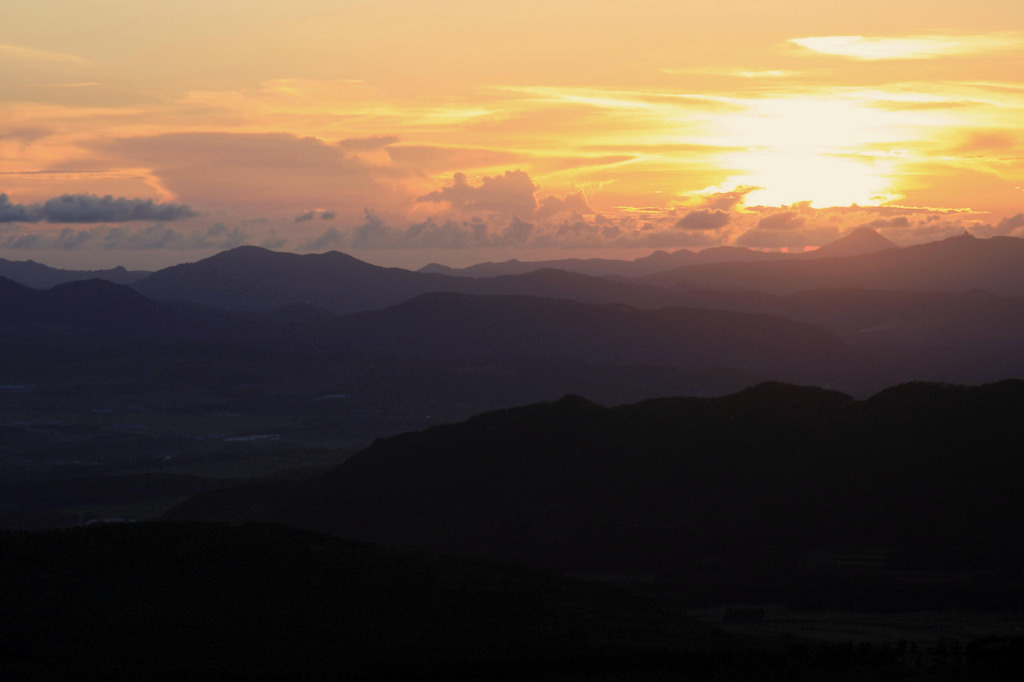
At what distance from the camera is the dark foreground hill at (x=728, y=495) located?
8519 cm

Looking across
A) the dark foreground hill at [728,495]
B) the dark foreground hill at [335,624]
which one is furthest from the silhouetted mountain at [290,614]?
the dark foreground hill at [728,495]

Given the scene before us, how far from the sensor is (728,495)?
10100 cm

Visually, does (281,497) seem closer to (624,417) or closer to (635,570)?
(624,417)

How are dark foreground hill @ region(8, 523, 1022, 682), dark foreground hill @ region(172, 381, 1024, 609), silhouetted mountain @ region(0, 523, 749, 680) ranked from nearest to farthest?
dark foreground hill @ region(8, 523, 1022, 682)
silhouetted mountain @ region(0, 523, 749, 680)
dark foreground hill @ region(172, 381, 1024, 609)

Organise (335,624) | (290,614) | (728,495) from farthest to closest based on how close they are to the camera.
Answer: (728,495), (290,614), (335,624)

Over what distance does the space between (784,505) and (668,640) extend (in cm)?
3817

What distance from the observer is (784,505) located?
97.3m

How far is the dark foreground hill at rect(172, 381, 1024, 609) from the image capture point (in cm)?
8519

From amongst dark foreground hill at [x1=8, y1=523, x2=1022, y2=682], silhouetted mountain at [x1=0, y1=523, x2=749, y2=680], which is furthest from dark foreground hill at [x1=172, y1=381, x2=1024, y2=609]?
silhouetted mountain at [x1=0, y1=523, x2=749, y2=680]

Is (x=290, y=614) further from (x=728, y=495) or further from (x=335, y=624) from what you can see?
(x=728, y=495)

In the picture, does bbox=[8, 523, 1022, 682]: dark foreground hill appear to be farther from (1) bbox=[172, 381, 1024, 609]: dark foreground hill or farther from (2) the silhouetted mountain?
(1) bbox=[172, 381, 1024, 609]: dark foreground hill

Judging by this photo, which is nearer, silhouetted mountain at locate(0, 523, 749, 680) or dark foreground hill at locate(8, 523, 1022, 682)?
dark foreground hill at locate(8, 523, 1022, 682)

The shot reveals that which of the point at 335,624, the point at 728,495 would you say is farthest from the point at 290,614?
the point at 728,495

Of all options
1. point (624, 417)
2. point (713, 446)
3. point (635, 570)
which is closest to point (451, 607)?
point (635, 570)
